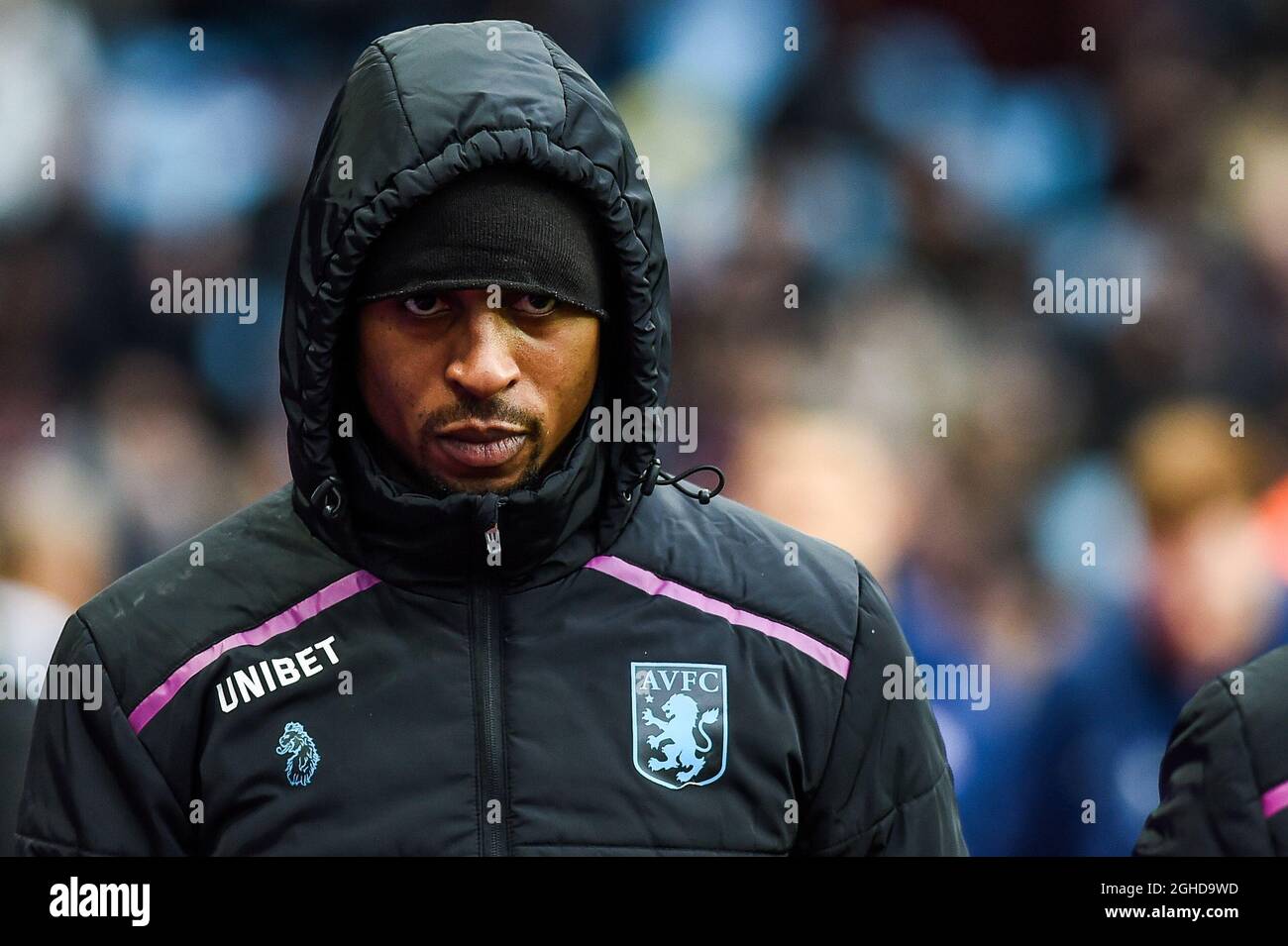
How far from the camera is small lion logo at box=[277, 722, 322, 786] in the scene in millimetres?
2127

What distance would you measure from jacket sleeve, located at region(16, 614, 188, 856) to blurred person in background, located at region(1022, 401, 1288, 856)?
7.89ft

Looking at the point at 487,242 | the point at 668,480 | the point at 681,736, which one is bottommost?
the point at 681,736

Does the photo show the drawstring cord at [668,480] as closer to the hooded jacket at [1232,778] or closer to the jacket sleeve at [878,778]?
the jacket sleeve at [878,778]

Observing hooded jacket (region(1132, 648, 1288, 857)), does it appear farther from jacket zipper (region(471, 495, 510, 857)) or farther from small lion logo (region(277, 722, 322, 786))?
small lion logo (region(277, 722, 322, 786))

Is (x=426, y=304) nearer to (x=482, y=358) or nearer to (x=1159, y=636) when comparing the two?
(x=482, y=358)

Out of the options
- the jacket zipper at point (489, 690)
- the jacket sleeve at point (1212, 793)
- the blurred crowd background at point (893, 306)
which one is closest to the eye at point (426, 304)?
the jacket zipper at point (489, 690)

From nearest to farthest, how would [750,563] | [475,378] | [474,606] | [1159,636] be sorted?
[475,378], [474,606], [750,563], [1159,636]

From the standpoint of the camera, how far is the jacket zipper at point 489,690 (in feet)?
6.94

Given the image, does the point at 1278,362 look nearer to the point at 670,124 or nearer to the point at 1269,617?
the point at 1269,617

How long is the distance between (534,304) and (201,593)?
598 mm

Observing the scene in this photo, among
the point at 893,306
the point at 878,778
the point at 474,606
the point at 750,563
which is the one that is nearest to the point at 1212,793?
the point at 878,778

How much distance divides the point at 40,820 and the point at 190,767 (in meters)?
0.21

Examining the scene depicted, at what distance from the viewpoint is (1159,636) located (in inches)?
168

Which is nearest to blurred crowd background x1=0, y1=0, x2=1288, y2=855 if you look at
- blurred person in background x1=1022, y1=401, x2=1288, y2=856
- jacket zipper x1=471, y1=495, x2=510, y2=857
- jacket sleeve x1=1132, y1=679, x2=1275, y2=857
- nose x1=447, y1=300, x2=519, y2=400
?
blurred person in background x1=1022, y1=401, x2=1288, y2=856
